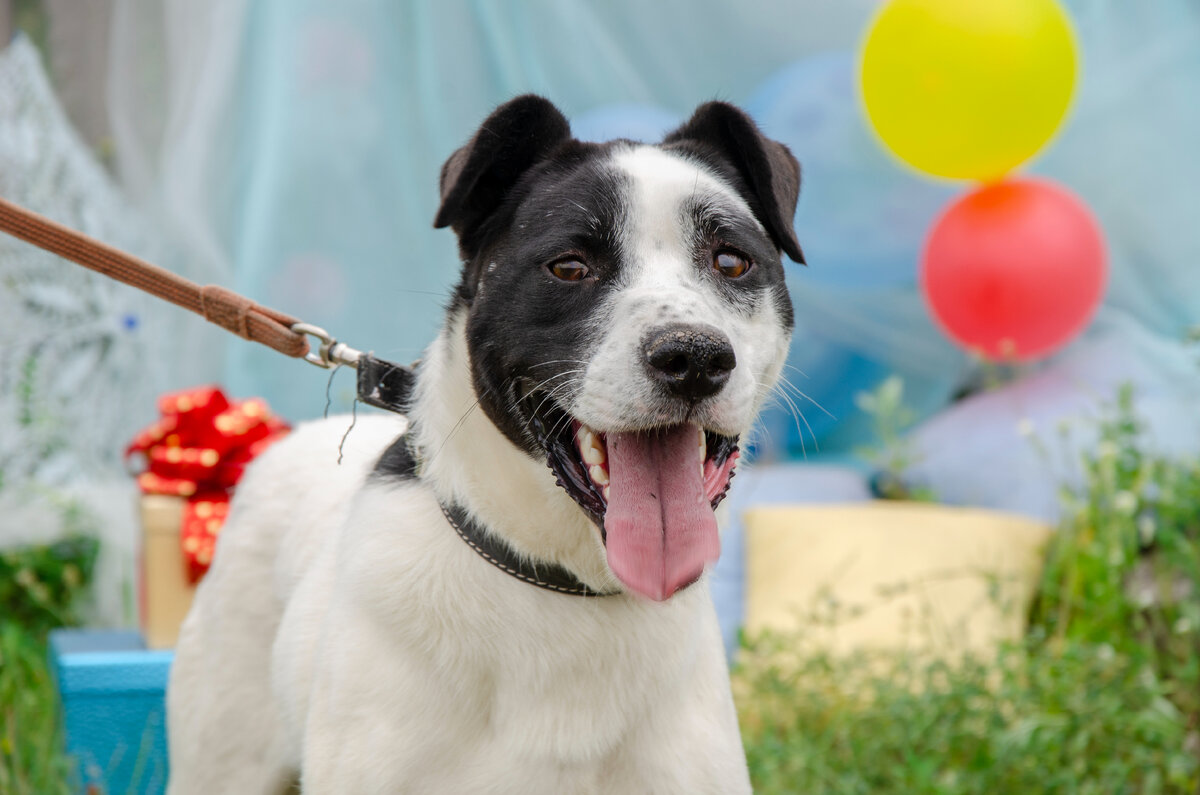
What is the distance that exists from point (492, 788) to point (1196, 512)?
8.98 ft

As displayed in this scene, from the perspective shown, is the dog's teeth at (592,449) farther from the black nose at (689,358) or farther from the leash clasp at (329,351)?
the leash clasp at (329,351)

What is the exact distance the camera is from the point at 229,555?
6.84 feet

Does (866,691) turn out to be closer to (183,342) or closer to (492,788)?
(492,788)

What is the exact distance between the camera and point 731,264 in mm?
1613

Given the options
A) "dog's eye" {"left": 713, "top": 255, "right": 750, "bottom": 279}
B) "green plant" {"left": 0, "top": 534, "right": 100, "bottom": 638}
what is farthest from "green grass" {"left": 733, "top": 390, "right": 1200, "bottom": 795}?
"green plant" {"left": 0, "top": 534, "right": 100, "bottom": 638}

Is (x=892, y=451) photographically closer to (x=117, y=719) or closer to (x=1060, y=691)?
(x=1060, y=691)

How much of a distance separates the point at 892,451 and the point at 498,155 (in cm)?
342

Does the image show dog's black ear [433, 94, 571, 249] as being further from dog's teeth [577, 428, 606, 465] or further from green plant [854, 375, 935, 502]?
green plant [854, 375, 935, 502]

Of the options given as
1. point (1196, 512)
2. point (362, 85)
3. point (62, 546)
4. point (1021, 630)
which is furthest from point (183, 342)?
point (1196, 512)

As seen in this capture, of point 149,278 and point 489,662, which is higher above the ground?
point 149,278

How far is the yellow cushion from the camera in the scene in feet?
11.3

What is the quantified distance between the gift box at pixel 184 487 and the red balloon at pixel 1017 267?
104 inches

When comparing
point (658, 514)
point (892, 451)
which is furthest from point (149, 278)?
point (892, 451)

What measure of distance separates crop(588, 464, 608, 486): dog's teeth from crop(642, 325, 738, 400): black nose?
0.17 meters
